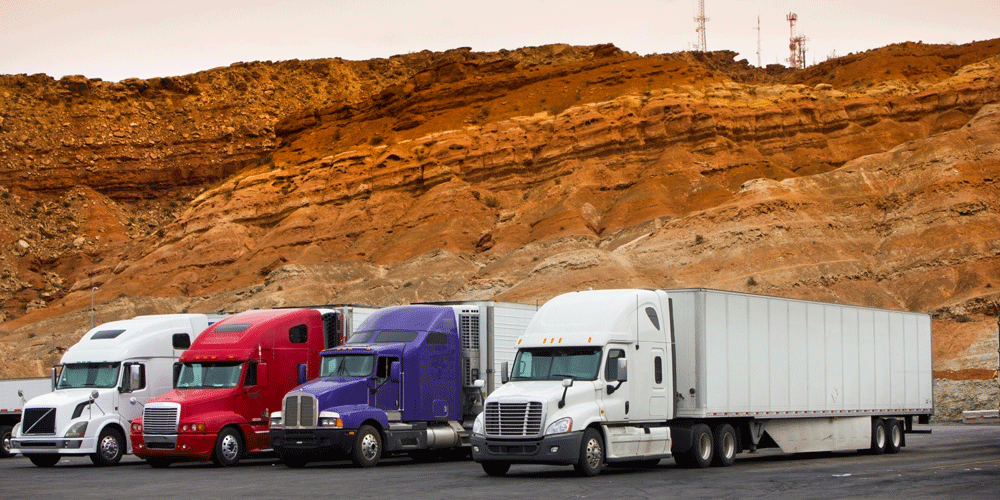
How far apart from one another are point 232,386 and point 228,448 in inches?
59.0

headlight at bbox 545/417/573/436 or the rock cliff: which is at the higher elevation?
the rock cliff

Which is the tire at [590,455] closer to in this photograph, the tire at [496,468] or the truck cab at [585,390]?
the truck cab at [585,390]

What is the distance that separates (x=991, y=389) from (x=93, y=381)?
3672 centimetres

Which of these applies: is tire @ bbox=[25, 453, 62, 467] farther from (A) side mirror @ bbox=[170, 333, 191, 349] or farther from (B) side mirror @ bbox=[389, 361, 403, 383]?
(B) side mirror @ bbox=[389, 361, 403, 383]

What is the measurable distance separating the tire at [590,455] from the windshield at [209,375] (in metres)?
9.43

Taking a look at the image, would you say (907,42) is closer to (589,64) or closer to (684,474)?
(589,64)

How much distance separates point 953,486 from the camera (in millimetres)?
19078

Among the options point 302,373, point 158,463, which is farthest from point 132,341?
point 302,373

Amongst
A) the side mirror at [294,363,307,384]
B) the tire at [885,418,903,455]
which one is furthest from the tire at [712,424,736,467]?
the side mirror at [294,363,307,384]

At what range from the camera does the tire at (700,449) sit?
2369 centimetres

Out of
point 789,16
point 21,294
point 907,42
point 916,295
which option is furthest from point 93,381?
point 789,16

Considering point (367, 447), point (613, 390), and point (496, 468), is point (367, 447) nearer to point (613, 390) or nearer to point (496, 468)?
point (496, 468)

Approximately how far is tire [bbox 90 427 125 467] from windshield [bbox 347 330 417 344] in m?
7.01

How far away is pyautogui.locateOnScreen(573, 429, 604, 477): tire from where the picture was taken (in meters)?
21.6
